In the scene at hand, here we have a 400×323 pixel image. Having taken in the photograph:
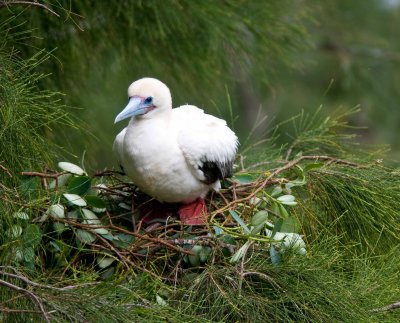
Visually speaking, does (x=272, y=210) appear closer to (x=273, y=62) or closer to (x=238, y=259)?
(x=238, y=259)

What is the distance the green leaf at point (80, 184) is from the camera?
307 centimetres

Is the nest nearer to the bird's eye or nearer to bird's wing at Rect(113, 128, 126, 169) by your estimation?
bird's wing at Rect(113, 128, 126, 169)

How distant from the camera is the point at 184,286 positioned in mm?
2803

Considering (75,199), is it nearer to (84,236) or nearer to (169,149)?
(84,236)

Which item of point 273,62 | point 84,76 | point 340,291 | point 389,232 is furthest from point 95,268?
point 273,62

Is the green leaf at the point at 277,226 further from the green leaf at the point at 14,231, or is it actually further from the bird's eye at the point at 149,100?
the green leaf at the point at 14,231

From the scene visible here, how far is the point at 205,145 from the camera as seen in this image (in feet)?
10.7

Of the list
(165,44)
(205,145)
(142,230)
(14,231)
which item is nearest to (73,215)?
(142,230)

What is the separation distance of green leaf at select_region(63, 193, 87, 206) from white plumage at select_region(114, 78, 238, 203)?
0.90ft

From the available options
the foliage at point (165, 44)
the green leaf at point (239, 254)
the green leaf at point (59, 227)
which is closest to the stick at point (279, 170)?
the green leaf at point (239, 254)

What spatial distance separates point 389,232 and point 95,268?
101 cm

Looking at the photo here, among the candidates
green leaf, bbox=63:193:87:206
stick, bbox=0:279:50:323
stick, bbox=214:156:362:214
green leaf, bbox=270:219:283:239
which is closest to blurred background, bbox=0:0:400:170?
green leaf, bbox=63:193:87:206

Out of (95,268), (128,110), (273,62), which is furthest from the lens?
(273,62)

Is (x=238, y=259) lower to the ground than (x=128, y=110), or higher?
lower
